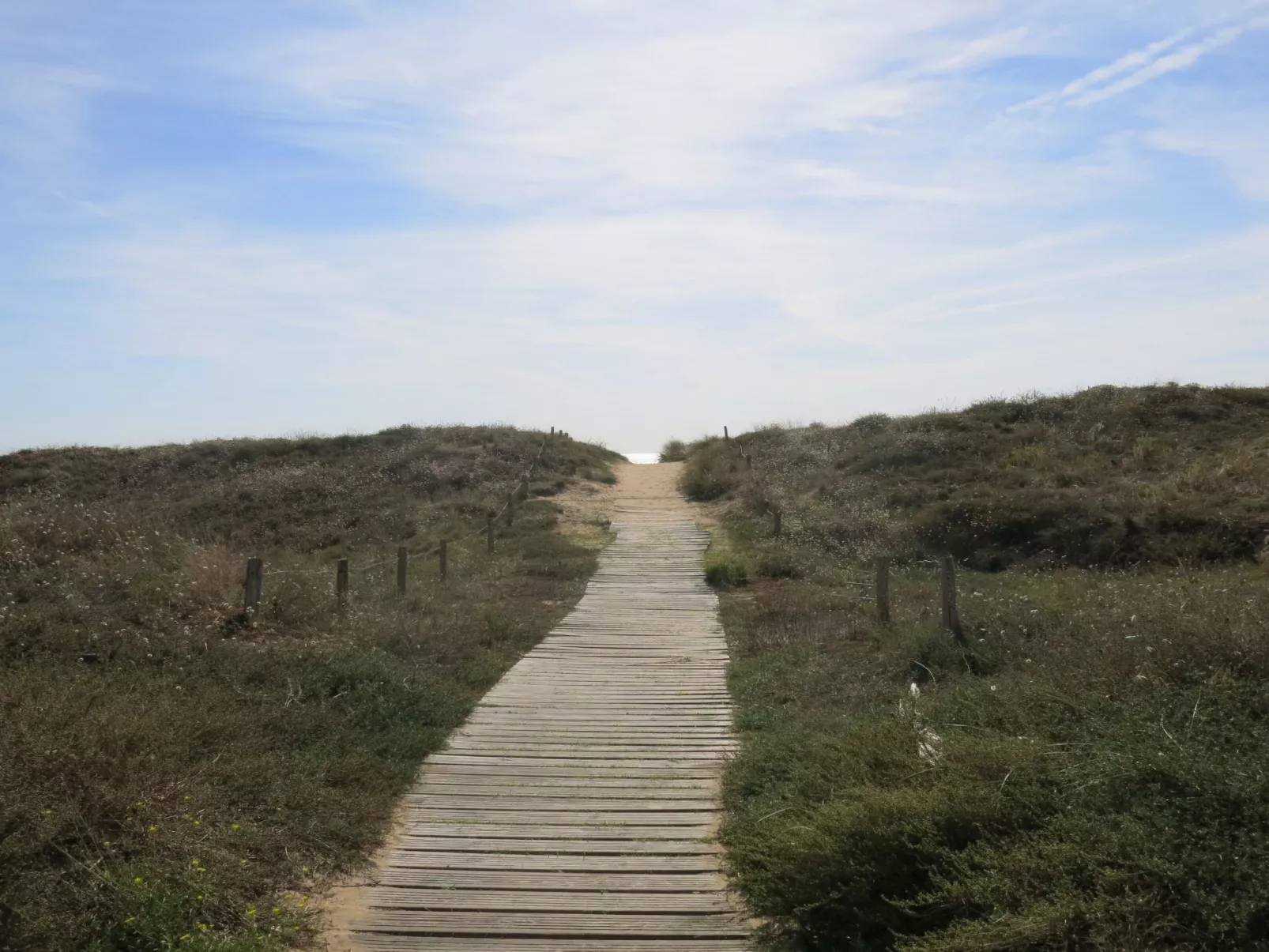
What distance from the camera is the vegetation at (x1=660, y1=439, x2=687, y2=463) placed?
39812 mm

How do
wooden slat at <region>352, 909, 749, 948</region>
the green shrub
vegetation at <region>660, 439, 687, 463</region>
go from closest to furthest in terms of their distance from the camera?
wooden slat at <region>352, 909, 749, 948</region>, the green shrub, vegetation at <region>660, 439, 687, 463</region>

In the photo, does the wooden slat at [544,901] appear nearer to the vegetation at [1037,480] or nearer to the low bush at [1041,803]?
the low bush at [1041,803]

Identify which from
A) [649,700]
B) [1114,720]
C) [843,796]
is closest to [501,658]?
[649,700]

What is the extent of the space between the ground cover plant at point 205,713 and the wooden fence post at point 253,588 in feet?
0.39

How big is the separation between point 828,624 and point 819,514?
9.67m

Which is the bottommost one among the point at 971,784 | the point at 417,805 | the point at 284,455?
the point at 417,805

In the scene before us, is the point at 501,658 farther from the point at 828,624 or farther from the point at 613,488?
the point at 613,488

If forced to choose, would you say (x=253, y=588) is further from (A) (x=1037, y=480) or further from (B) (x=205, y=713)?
(A) (x=1037, y=480)

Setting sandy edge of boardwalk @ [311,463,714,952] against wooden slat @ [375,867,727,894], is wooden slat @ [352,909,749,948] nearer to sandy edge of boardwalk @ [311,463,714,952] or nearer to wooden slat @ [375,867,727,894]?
sandy edge of boardwalk @ [311,463,714,952]

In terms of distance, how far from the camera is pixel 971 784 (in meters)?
4.89

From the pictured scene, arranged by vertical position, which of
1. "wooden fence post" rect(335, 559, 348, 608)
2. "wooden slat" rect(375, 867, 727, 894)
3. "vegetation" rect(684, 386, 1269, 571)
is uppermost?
"vegetation" rect(684, 386, 1269, 571)

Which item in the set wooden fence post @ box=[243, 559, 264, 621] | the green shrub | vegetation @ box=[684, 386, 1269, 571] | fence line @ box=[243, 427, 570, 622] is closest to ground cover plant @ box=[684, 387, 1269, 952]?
the green shrub

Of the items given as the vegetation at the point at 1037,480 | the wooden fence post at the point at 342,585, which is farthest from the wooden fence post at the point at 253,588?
the vegetation at the point at 1037,480

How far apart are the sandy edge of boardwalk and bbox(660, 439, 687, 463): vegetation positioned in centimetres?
129
